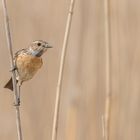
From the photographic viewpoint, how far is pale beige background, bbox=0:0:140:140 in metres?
2.50

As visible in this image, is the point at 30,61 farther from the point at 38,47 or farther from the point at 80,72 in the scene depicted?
the point at 80,72

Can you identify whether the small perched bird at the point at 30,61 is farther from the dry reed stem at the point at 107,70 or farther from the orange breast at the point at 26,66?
the dry reed stem at the point at 107,70

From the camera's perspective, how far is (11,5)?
2.96 meters

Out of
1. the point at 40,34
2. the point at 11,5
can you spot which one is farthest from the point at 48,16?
the point at 11,5

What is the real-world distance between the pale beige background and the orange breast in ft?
1.25

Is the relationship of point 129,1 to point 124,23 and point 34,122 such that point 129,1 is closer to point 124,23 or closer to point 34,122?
point 124,23

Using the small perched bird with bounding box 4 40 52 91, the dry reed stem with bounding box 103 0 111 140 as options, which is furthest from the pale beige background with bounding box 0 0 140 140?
the small perched bird with bounding box 4 40 52 91

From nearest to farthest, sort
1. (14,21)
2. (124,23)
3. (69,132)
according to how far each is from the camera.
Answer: (69,132) → (124,23) → (14,21)

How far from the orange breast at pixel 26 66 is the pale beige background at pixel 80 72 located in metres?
0.38

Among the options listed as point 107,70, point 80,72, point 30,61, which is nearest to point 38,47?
point 30,61

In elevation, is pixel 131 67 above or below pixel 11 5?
below

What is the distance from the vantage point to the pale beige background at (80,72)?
8.21 ft

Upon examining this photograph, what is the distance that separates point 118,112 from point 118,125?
0.07 meters

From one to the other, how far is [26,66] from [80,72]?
19.0 inches
